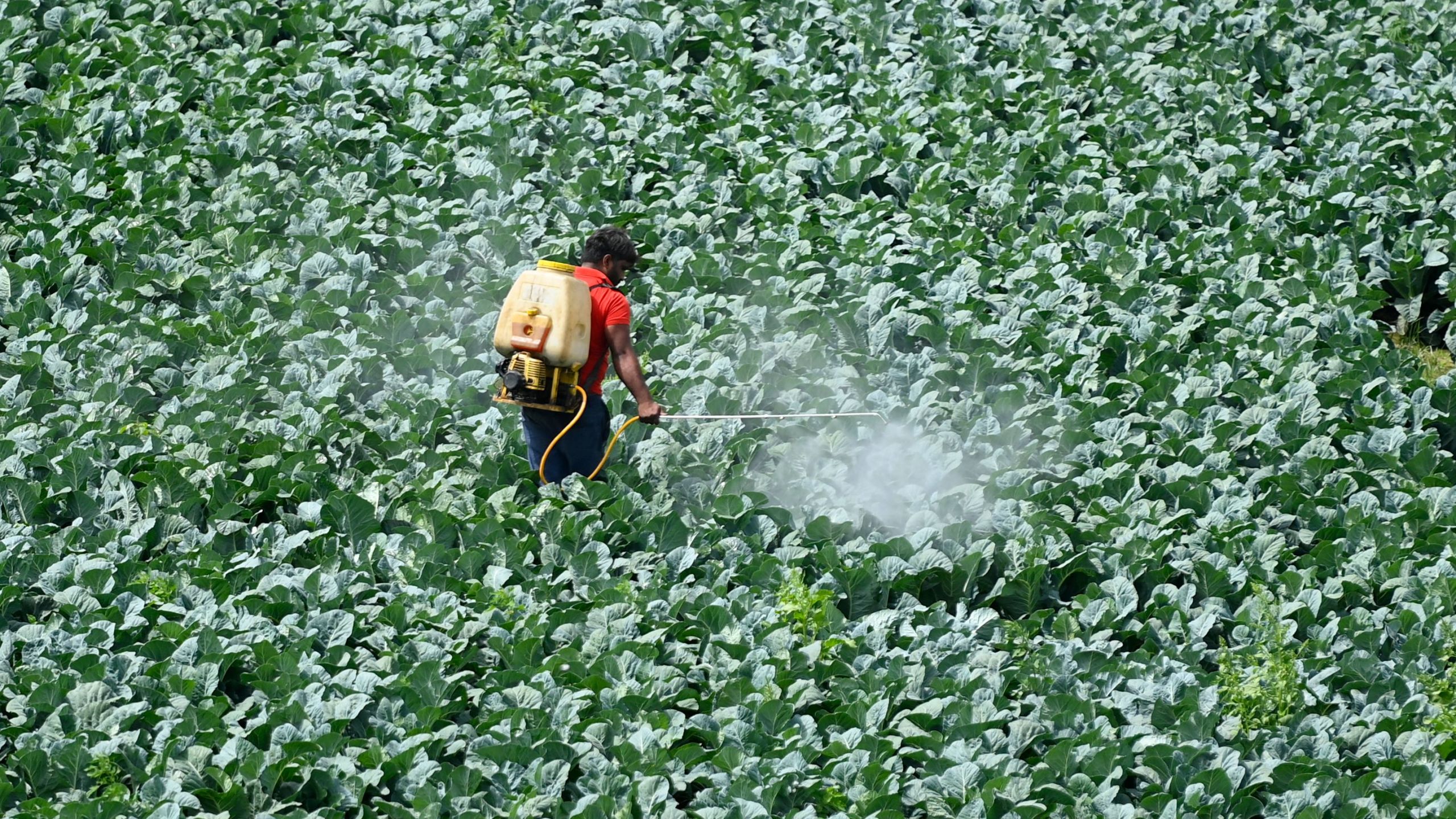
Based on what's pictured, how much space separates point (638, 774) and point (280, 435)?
347 cm

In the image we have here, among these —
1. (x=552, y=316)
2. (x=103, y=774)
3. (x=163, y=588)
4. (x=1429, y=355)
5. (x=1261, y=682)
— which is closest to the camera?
(x=103, y=774)

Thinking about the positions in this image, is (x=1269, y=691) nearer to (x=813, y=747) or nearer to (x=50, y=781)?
(x=813, y=747)

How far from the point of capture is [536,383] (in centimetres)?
805

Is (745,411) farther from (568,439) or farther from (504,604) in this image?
(504,604)

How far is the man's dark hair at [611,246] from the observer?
27.0ft

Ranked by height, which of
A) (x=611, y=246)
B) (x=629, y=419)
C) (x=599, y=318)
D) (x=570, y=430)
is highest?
(x=611, y=246)

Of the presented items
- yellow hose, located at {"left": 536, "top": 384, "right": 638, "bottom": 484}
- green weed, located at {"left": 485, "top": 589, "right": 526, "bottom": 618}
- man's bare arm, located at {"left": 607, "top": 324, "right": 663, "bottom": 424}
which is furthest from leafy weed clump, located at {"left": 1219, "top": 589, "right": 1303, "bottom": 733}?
yellow hose, located at {"left": 536, "top": 384, "right": 638, "bottom": 484}

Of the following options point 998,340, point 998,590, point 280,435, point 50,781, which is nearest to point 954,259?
point 998,340

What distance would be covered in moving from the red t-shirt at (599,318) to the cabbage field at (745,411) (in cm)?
55

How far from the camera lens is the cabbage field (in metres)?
6.57

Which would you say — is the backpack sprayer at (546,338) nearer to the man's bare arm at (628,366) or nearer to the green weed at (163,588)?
the man's bare arm at (628,366)

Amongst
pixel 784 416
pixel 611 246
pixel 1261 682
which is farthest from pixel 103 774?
pixel 1261 682

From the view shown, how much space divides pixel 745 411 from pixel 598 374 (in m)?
1.24

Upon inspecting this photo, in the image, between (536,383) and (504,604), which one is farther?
(536,383)
